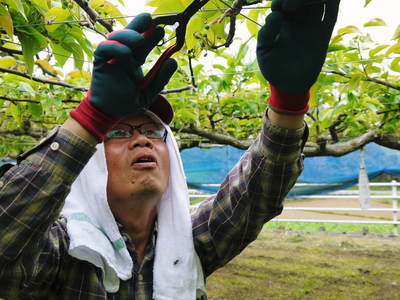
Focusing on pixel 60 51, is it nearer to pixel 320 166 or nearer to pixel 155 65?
pixel 155 65

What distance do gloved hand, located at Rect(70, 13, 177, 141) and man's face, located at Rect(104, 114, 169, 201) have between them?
0.27 metres

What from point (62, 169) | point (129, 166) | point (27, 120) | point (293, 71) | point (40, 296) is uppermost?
point (293, 71)

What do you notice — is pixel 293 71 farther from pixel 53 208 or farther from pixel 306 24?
pixel 53 208

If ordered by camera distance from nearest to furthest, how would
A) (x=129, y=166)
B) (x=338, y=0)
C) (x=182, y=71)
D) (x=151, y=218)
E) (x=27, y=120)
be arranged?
(x=338, y=0) < (x=129, y=166) < (x=151, y=218) < (x=182, y=71) < (x=27, y=120)

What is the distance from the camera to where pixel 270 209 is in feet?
3.23

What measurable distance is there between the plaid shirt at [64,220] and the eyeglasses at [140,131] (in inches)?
9.6

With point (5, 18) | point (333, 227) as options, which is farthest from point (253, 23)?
point (333, 227)

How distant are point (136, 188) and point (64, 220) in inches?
8.1

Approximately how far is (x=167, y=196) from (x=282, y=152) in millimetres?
416

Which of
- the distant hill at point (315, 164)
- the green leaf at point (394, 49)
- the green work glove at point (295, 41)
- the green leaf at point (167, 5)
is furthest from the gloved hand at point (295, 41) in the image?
the distant hill at point (315, 164)

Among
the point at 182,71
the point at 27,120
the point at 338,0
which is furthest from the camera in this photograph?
the point at 27,120

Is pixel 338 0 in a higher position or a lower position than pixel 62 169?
higher

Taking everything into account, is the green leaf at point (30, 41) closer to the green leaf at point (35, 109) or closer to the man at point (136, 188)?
the man at point (136, 188)

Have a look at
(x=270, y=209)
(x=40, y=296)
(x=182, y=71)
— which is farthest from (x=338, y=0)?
(x=182, y=71)
